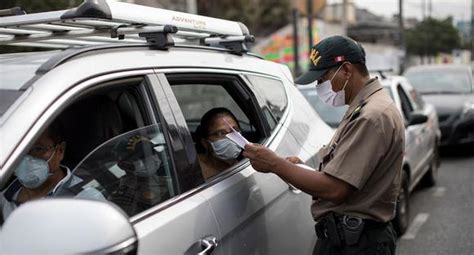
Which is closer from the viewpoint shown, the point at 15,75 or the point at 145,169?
the point at 15,75

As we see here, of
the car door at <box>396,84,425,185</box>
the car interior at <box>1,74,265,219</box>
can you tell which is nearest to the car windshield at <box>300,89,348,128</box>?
the car door at <box>396,84,425,185</box>

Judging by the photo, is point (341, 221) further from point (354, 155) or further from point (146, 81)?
point (146, 81)

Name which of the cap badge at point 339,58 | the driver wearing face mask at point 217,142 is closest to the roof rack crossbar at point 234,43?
the driver wearing face mask at point 217,142

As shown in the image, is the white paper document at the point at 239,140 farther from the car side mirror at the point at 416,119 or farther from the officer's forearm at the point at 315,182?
the car side mirror at the point at 416,119

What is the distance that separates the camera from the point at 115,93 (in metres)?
2.31

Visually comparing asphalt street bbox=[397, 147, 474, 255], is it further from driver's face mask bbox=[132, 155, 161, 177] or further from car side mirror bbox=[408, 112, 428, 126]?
driver's face mask bbox=[132, 155, 161, 177]

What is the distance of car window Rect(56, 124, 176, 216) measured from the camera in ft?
6.77

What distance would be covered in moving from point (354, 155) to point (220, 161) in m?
0.71

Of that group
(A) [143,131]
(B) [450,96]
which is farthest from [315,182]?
(B) [450,96]

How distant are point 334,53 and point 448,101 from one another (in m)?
8.41

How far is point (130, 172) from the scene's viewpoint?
2170mm

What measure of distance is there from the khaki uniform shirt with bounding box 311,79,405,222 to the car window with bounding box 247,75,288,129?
23.3 inches

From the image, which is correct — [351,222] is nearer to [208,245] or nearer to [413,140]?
[208,245]

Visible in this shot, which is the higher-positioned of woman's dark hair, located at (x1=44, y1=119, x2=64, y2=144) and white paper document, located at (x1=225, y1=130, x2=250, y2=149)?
woman's dark hair, located at (x1=44, y1=119, x2=64, y2=144)
